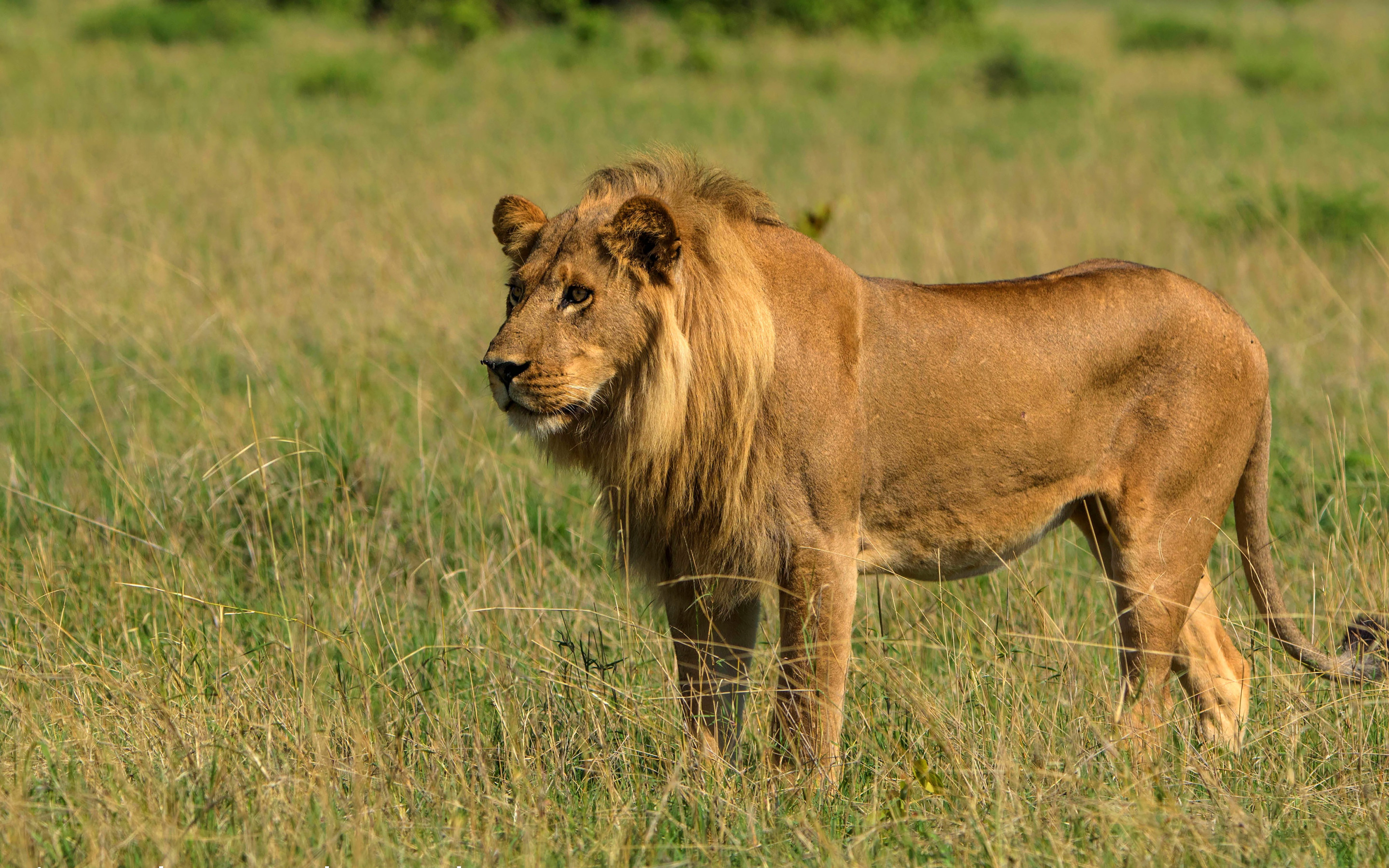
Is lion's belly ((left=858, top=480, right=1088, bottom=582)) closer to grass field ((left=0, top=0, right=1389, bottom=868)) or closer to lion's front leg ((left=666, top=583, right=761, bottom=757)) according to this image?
grass field ((left=0, top=0, right=1389, bottom=868))

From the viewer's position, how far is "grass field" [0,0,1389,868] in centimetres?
272

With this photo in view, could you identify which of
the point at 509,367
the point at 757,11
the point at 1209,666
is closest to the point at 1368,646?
the point at 1209,666

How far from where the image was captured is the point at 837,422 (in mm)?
3025

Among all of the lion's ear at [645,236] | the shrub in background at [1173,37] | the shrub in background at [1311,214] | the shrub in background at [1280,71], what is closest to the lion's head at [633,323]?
the lion's ear at [645,236]

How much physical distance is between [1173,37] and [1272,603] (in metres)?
23.4

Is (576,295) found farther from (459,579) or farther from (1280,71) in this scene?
(1280,71)

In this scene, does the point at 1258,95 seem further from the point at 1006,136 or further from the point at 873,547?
the point at 873,547

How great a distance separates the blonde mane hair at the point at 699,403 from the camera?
2906 millimetres

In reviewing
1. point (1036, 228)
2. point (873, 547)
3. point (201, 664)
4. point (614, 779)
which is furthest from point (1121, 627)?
point (1036, 228)

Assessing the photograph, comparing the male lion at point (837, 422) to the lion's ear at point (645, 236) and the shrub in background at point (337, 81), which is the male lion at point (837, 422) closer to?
the lion's ear at point (645, 236)

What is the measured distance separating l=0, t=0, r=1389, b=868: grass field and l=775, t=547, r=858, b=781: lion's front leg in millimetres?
110

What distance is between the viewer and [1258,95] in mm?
17375

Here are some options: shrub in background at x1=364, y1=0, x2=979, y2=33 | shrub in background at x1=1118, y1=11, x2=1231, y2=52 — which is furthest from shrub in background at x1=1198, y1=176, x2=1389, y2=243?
shrub in background at x1=1118, y1=11, x2=1231, y2=52

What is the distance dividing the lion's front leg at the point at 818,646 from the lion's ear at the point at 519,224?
0.94 meters
